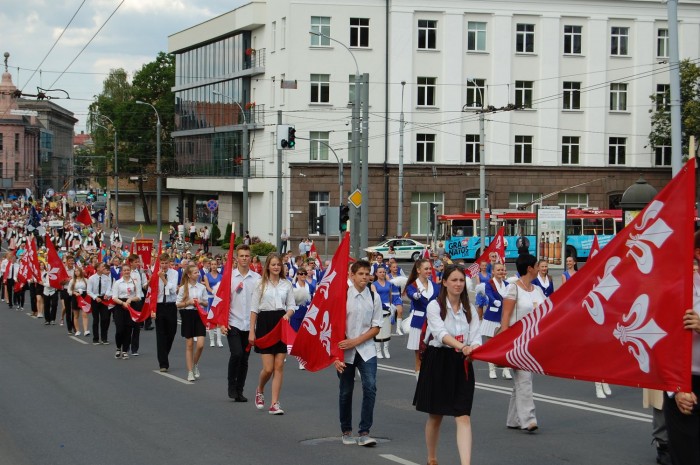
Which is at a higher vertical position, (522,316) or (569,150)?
(569,150)

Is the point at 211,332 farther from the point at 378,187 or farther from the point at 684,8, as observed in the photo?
the point at 684,8

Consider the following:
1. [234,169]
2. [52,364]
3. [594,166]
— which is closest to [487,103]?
[594,166]

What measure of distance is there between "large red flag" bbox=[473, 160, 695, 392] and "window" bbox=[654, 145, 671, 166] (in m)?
55.7

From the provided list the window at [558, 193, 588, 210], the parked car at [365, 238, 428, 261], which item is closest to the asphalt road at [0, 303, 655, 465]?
the parked car at [365, 238, 428, 261]

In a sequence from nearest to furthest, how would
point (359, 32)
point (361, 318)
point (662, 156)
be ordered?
point (361, 318) → point (359, 32) → point (662, 156)

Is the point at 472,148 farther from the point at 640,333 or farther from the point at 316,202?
the point at 640,333

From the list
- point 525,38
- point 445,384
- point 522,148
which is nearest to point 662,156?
point 522,148

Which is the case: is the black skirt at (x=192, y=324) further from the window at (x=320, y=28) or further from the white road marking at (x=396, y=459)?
the window at (x=320, y=28)

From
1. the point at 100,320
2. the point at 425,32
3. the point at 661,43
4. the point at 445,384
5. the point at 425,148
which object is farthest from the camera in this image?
the point at 661,43

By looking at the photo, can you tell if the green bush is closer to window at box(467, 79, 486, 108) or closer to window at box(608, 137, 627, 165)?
window at box(467, 79, 486, 108)

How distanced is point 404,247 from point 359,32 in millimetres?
11682

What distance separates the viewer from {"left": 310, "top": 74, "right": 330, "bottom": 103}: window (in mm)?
58531

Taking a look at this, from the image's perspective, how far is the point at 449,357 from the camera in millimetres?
8766

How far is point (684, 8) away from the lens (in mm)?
59625
